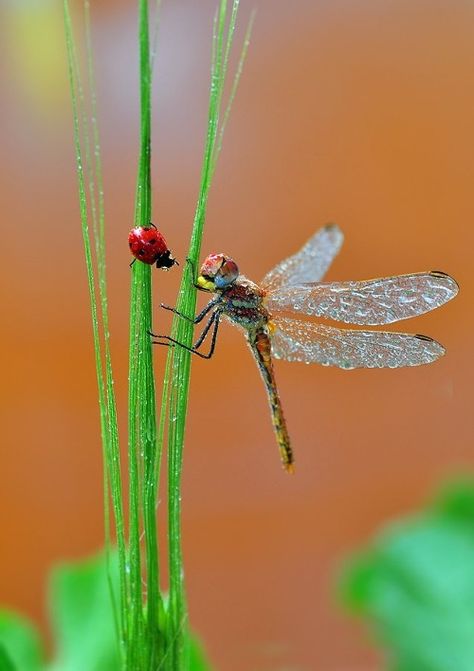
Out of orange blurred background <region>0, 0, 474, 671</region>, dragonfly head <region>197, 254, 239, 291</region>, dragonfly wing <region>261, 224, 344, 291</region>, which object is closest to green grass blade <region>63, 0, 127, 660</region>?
dragonfly head <region>197, 254, 239, 291</region>

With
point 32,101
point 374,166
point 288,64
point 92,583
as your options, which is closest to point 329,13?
point 288,64

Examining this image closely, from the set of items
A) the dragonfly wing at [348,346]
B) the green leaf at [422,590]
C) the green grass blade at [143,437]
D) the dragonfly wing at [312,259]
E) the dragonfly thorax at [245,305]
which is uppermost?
the dragonfly wing at [312,259]

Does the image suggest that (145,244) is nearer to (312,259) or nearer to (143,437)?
(143,437)

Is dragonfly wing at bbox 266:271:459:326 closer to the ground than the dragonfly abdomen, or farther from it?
farther from it

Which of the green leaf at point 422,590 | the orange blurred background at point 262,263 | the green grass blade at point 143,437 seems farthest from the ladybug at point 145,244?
the orange blurred background at point 262,263

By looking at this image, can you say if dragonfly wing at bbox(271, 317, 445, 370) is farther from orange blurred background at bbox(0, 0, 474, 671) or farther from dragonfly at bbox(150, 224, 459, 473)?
orange blurred background at bbox(0, 0, 474, 671)

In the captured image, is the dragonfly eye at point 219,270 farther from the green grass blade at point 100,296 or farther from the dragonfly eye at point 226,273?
the green grass blade at point 100,296
